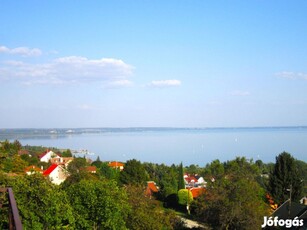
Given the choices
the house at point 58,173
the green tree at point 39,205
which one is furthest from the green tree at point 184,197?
the green tree at point 39,205

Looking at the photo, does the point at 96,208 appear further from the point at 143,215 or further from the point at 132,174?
the point at 132,174

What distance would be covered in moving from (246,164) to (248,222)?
22106mm

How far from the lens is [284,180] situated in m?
30.4

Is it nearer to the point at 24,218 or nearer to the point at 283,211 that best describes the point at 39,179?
the point at 24,218

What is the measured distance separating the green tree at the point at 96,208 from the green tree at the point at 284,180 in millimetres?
18841

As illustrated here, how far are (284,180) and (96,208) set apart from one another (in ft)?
66.2

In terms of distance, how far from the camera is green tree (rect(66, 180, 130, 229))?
584 inches

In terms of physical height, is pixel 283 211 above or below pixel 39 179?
below

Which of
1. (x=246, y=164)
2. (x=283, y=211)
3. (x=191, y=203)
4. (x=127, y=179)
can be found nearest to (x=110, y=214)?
(x=283, y=211)

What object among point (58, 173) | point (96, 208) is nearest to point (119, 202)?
point (96, 208)

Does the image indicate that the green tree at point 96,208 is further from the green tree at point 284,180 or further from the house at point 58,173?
the house at point 58,173

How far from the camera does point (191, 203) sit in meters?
32.5

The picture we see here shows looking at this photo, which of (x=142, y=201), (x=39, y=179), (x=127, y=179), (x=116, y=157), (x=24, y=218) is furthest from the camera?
(x=116, y=157)

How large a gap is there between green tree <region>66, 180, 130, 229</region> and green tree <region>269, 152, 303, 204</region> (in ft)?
61.8
